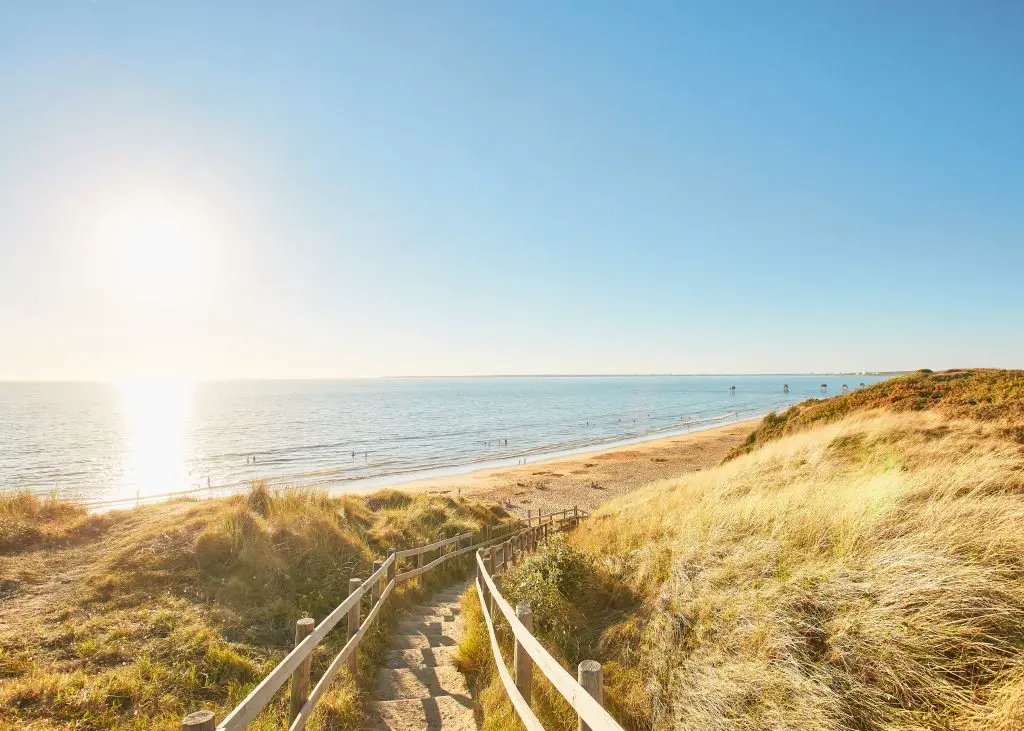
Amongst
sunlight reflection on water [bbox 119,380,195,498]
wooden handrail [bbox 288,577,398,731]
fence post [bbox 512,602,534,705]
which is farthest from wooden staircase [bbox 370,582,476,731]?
sunlight reflection on water [bbox 119,380,195,498]

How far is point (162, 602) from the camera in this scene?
7.69 metres

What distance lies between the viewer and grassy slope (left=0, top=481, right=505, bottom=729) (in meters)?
5.35

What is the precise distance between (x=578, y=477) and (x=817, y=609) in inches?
1304

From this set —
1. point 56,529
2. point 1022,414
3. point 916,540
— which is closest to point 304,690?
point 916,540

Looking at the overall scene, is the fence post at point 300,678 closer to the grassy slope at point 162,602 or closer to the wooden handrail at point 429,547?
the grassy slope at point 162,602

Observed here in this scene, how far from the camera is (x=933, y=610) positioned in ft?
13.1

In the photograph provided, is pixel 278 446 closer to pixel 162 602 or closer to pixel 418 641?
pixel 162 602

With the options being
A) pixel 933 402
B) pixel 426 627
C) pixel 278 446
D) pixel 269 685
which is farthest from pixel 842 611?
Answer: pixel 278 446

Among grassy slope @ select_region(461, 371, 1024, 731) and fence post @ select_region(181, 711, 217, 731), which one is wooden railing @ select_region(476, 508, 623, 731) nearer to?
grassy slope @ select_region(461, 371, 1024, 731)

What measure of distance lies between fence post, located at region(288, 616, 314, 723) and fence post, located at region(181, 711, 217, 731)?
187cm

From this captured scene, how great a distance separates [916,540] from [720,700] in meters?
2.71

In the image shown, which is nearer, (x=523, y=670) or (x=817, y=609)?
(x=523, y=670)

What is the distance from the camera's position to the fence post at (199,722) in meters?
2.53

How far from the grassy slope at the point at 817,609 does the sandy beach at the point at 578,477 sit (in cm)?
1993
